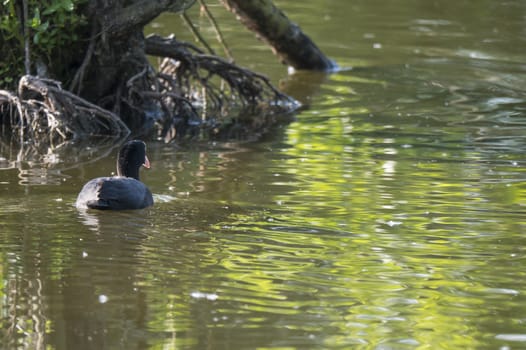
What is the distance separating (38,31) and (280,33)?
15.2 feet

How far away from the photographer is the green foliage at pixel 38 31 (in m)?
13.2

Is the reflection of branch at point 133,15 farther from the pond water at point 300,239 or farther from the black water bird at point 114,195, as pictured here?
the black water bird at point 114,195

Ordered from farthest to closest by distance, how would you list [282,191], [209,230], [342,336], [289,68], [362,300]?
[289,68]
[282,191]
[209,230]
[362,300]
[342,336]

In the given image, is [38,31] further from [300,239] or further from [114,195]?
[300,239]

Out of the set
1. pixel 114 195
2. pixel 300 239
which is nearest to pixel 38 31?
pixel 114 195

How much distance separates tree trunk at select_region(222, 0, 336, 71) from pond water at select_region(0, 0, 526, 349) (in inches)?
48.7

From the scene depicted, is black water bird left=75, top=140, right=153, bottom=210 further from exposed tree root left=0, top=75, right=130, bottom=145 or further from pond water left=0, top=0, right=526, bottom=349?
exposed tree root left=0, top=75, right=130, bottom=145

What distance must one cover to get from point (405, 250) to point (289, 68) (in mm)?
10297

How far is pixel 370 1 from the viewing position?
2605cm

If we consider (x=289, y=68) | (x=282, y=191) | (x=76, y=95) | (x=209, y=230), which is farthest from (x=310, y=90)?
(x=209, y=230)

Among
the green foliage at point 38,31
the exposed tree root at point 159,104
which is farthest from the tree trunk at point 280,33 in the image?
the green foliage at point 38,31

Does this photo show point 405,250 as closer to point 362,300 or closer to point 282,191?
point 362,300

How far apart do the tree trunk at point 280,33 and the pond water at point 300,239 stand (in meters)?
1.24

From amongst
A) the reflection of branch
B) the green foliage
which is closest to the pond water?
the green foliage
